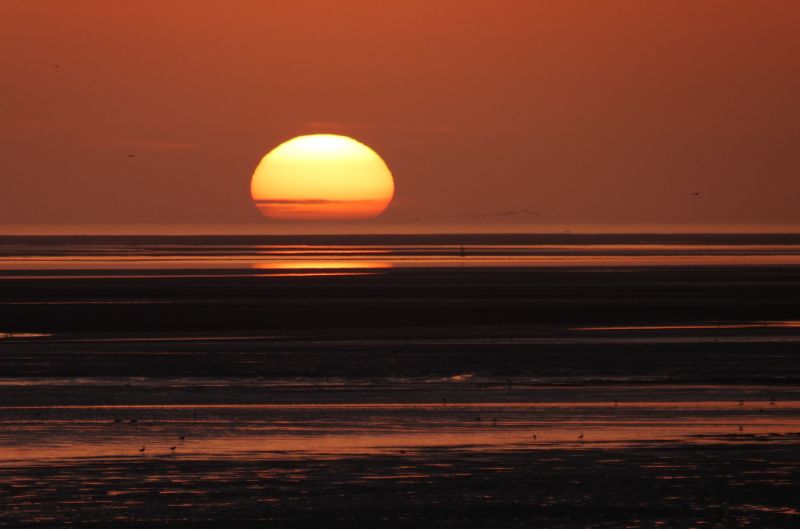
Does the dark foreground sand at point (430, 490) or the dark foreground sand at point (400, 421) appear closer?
the dark foreground sand at point (430, 490)

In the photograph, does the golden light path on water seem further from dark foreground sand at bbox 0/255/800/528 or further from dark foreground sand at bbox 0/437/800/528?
dark foreground sand at bbox 0/437/800/528

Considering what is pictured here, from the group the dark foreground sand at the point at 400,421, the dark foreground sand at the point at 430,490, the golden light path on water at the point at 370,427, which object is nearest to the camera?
the dark foreground sand at the point at 430,490

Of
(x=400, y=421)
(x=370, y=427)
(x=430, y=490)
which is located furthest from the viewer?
(x=400, y=421)

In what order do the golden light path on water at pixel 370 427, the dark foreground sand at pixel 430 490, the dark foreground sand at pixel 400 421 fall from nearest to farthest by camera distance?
the dark foreground sand at pixel 430 490 → the dark foreground sand at pixel 400 421 → the golden light path on water at pixel 370 427

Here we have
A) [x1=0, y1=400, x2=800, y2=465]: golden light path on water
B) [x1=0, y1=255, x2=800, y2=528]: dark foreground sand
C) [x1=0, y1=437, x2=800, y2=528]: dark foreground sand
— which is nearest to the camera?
[x1=0, y1=437, x2=800, y2=528]: dark foreground sand

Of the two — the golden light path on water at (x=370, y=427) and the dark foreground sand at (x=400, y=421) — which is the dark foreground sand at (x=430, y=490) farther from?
the golden light path on water at (x=370, y=427)

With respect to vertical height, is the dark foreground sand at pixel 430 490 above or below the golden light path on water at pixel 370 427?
below

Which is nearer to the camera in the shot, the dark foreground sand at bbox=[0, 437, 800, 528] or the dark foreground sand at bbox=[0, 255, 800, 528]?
the dark foreground sand at bbox=[0, 437, 800, 528]

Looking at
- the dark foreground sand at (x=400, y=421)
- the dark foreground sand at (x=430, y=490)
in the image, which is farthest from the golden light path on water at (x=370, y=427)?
the dark foreground sand at (x=430, y=490)

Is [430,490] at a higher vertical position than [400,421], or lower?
lower

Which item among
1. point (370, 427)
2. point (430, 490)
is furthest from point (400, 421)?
point (430, 490)

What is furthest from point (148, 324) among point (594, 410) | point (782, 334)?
point (594, 410)

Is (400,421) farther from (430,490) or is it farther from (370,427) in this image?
(430,490)

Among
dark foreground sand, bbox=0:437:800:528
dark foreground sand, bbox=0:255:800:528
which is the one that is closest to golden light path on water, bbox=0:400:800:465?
dark foreground sand, bbox=0:255:800:528
